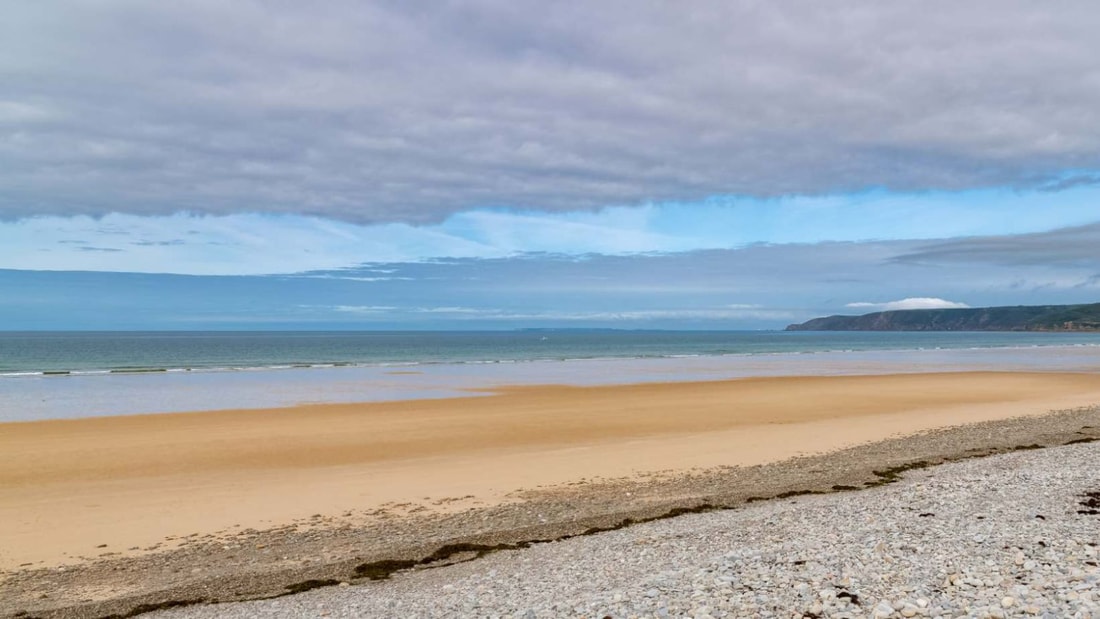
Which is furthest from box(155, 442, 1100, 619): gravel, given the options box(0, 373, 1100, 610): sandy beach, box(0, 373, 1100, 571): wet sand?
box(0, 373, 1100, 571): wet sand

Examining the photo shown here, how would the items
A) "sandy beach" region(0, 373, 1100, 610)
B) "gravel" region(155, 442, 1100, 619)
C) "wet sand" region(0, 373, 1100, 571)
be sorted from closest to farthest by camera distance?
"gravel" region(155, 442, 1100, 619), "sandy beach" region(0, 373, 1100, 610), "wet sand" region(0, 373, 1100, 571)

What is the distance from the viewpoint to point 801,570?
24.8 ft

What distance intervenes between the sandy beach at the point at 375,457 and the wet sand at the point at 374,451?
56mm

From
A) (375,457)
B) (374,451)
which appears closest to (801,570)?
(375,457)

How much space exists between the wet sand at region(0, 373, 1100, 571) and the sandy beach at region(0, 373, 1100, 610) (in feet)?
0.19

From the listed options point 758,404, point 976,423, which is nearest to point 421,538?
point 976,423

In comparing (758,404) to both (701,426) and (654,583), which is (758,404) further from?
(654,583)

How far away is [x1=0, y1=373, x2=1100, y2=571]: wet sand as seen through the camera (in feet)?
39.7

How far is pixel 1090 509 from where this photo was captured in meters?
9.67

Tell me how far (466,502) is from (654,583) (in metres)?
5.76

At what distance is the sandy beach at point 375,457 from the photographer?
37.6 feet

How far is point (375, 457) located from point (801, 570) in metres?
11.6

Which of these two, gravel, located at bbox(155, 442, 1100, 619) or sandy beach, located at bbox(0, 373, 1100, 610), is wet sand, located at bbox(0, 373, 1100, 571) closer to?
sandy beach, located at bbox(0, 373, 1100, 610)

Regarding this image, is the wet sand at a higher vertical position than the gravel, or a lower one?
lower
